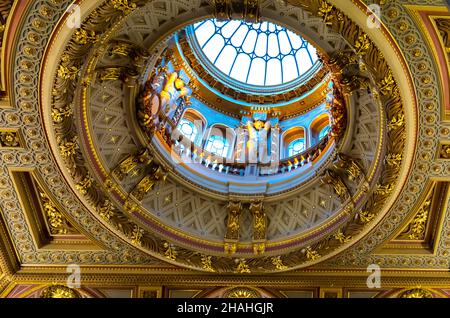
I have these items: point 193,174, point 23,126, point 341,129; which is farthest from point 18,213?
point 341,129

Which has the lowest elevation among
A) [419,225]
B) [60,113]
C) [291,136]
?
[419,225]

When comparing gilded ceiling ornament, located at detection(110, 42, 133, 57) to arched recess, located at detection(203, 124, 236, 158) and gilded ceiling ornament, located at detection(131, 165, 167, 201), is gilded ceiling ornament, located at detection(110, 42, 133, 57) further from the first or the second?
arched recess, located at detection(203, 124, 236, 158)

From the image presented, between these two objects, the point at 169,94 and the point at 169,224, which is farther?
the point at 169,94

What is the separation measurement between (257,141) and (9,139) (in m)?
8.60

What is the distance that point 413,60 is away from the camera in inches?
416

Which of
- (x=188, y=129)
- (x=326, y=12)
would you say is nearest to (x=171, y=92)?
(x=188, y=129)

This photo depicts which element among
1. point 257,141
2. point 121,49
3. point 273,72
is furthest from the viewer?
point 273,72

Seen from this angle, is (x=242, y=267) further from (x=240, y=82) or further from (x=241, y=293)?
(x=240, y=82)

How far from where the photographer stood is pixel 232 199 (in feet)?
50.0

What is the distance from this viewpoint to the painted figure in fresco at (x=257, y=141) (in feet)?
56.2

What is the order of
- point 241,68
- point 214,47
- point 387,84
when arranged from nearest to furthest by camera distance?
point 387,84 → point 214,47 → point 241,68

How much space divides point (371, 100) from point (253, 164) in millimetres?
5197

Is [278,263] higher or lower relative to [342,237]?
lower

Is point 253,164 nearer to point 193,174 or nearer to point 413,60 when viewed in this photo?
point 193,174
